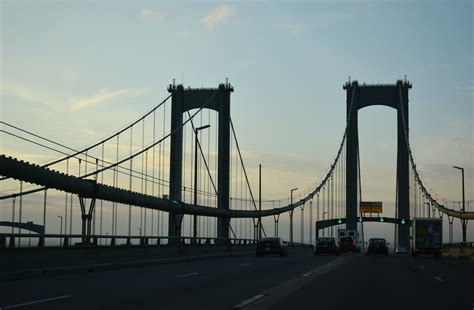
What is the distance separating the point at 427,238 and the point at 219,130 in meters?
26.2

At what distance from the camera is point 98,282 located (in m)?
20.2

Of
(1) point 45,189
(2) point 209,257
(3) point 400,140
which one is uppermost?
(3) point 400,140

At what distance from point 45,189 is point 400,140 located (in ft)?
244

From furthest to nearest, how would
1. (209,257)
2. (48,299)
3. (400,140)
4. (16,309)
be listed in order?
(400,140) → (209,257) → (48,299) → (16,309)

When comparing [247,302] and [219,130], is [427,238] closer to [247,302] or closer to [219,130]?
[219,130]

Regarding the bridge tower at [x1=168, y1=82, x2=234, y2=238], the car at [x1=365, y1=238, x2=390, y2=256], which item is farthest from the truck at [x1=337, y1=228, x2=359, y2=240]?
the car at [x1=365, y1=238, x2=390, y2=256]

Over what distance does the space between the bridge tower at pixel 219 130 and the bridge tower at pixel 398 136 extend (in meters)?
34.3

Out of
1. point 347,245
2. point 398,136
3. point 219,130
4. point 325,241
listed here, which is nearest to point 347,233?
point 398,136

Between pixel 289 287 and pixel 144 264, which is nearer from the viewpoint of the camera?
pixel 289 287

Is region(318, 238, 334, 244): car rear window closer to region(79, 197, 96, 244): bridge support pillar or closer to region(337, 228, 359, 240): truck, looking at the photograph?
region(79, 197, 96, 244): bridge support pillar

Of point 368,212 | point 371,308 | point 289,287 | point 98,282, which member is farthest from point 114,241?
point 368,212

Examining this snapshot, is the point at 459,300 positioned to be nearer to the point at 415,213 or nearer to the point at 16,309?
the point at 16,309

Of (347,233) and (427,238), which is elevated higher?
(347,233)

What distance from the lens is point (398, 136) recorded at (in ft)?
337
